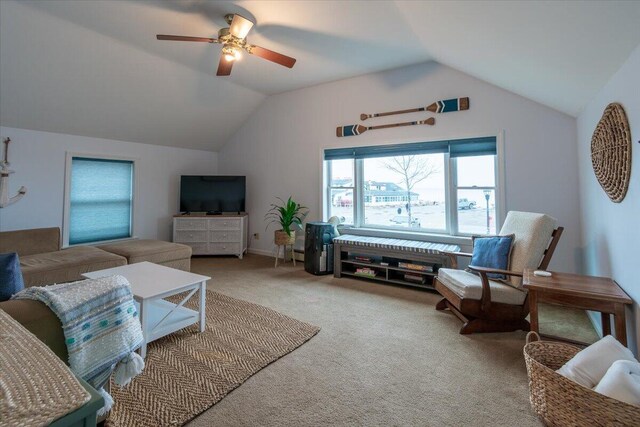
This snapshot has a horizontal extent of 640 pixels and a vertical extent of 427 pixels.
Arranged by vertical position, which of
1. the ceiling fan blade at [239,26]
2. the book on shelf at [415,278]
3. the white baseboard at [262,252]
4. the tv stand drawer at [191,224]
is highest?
the ceiling fan blade at [239,26]

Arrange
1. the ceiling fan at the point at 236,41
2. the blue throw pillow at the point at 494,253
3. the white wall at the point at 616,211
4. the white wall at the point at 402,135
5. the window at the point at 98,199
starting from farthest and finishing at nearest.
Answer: the window at the point at 98,199
the white wall at the point at 402,135
the ceiling fan at the point at 236,41
the blue throw pillow at the point at 494,253
the white wall at the point at 616,211

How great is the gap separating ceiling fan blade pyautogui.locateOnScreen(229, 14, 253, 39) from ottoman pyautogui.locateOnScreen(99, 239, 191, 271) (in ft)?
9.33

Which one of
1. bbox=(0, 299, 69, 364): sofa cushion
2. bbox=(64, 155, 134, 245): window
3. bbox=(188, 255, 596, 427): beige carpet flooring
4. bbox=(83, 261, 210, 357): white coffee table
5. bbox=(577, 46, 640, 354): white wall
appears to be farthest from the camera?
bbox=(64, 155, 134, 245): window

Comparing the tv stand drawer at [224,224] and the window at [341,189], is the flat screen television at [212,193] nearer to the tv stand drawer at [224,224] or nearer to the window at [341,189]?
the tv stand drawer at [224,224]

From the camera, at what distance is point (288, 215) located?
4668mm

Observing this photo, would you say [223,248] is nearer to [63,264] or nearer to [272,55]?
[63,264]

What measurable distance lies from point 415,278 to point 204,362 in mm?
2566

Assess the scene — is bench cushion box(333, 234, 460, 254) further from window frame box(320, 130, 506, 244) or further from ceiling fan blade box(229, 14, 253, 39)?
ceiling fan blade box(229, 14, 253, 39)

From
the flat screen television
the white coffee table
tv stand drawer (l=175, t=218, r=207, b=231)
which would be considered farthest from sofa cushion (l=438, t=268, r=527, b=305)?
tv stand drawer (l=175, t=218, r=207, b=231)

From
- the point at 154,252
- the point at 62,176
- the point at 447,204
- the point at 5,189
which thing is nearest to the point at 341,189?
the point at 447,204

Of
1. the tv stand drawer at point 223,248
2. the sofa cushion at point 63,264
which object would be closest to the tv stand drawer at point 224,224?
the tv stand drawer at point 223,248

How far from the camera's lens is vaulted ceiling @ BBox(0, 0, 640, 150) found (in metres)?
1.90

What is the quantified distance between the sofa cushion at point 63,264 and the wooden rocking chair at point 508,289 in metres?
3.75

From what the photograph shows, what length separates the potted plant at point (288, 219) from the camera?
4.60 m
